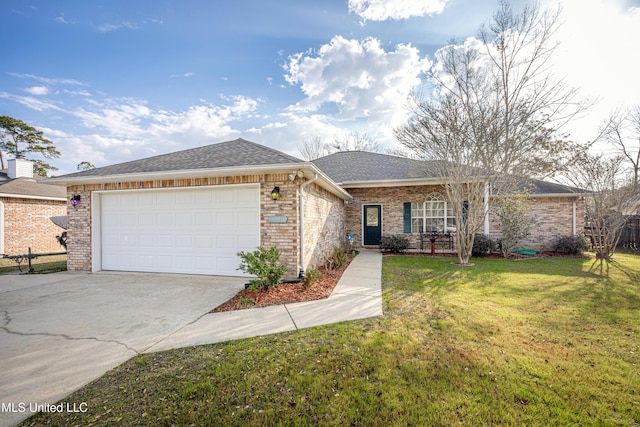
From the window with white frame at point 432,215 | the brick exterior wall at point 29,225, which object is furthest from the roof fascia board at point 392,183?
the brick exterior wall at point 29,225

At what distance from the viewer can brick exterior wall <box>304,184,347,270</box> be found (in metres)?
6.51

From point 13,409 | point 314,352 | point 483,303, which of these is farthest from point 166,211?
point 483,303

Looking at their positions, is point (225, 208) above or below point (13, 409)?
above

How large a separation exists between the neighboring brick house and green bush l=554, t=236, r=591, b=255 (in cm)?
2151

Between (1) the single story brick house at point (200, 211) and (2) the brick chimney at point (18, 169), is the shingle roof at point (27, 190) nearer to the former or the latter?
(2) the brick chimney at point (18, 169)

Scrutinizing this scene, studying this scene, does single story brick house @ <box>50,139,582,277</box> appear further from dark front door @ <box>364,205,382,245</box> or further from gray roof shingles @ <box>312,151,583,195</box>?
dark front door @ <box>364,205,382,245</box>

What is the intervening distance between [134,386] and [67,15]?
9.15m

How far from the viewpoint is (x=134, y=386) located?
234 centimetres

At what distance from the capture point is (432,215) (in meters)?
11.6

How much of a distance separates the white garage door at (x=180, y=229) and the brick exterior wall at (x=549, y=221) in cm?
1082

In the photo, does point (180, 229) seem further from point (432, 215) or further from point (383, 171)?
point (432, 215)

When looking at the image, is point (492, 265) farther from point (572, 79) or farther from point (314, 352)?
point (314, 352)

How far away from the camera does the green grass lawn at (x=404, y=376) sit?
2.01 metres

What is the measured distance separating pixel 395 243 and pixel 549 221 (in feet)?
23.1
